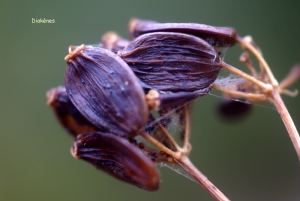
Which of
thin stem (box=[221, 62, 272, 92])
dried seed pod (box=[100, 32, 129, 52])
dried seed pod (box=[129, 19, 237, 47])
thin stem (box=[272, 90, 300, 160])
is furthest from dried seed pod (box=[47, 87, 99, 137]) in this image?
thin stem (box=[272, 90, 300, 160])

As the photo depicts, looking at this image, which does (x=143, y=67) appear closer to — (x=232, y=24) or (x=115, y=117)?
(x=115, y=117)

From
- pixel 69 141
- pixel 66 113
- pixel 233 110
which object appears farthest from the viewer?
pixel 69 141

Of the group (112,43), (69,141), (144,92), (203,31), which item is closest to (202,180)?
(144,92)

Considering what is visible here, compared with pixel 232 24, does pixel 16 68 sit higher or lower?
lower

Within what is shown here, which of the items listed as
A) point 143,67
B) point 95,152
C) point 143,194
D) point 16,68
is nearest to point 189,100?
point 143,67

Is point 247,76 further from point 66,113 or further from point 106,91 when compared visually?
point 66,113

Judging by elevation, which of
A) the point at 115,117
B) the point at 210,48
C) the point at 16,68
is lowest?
the point at 16,68
